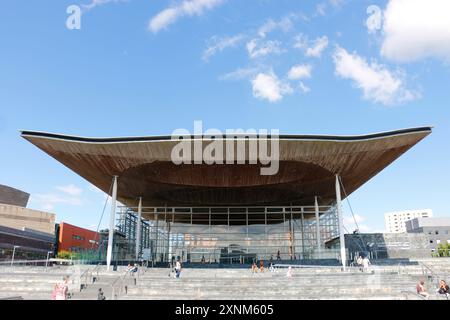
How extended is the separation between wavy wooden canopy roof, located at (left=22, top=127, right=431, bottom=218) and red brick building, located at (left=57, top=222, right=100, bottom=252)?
37.2 meters

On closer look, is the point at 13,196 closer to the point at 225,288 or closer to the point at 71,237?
the point at 71,237

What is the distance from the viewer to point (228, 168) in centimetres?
3067

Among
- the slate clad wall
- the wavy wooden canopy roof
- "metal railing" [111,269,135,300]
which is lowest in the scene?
"metal railing" [111,269,135,300]

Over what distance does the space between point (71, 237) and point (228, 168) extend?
180 ft

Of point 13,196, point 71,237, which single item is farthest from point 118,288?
point 13,196

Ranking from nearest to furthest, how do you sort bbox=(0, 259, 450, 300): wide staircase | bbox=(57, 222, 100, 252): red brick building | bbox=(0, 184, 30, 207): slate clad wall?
bbox=(0, 259, 450, 300): wide staircase < bbox=(57, 222, 100, 252): red brick building < bbox=(0, 184, 30, 207): slate clad wall

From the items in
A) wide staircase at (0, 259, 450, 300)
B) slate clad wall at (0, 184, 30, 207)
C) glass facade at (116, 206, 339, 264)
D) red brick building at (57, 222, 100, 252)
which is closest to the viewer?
wide staircase at (0, 259, 450, 300)

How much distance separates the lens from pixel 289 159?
27.3 metres

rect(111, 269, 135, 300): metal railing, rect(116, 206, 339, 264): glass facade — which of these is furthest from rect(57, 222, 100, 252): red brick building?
rect(111, 269, 135, 300): metal railing

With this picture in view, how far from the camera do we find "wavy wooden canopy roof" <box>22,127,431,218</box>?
2503cm

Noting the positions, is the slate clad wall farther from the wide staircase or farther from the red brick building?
the wide staircase

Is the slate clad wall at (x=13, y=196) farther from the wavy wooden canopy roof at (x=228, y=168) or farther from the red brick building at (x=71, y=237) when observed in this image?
the wavy wooden canopy roof at (x=228, y=168)
